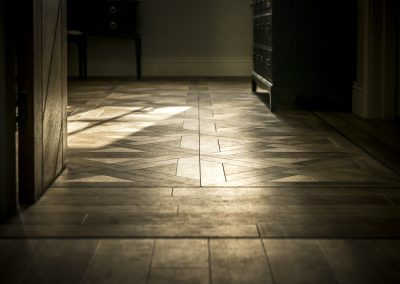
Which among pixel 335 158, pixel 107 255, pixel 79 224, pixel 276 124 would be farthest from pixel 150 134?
pixel 107 255

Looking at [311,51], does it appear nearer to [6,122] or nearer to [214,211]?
[214,211]

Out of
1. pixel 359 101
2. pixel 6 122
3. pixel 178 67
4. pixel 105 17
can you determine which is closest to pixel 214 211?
pixel 6 122

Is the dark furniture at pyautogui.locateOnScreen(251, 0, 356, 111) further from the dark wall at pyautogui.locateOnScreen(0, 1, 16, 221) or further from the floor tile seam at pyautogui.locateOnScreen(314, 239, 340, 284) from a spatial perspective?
the floor tile seam at pyautogui.locateOnScreen(314, 239, 340, 284)

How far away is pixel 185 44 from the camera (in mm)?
8391

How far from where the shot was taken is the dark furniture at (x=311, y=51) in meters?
4.65

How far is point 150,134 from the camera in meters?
3.69

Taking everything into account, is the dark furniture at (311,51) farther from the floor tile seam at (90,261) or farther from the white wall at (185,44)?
the white wall at (185,44)

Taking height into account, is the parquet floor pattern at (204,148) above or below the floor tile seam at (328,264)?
above

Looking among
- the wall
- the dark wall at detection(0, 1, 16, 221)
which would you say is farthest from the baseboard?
the dark wall at detection(0, 1, 16, 221)

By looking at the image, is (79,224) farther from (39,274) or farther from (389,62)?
(389,62)

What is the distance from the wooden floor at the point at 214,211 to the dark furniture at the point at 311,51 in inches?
32.7

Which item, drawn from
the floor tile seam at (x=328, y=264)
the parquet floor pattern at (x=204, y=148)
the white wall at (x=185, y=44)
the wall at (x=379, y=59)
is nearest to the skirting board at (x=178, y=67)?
the white wall at (x=185, y=44)

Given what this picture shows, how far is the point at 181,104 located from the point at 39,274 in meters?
3.75

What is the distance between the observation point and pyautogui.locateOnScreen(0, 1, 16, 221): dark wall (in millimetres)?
1911
